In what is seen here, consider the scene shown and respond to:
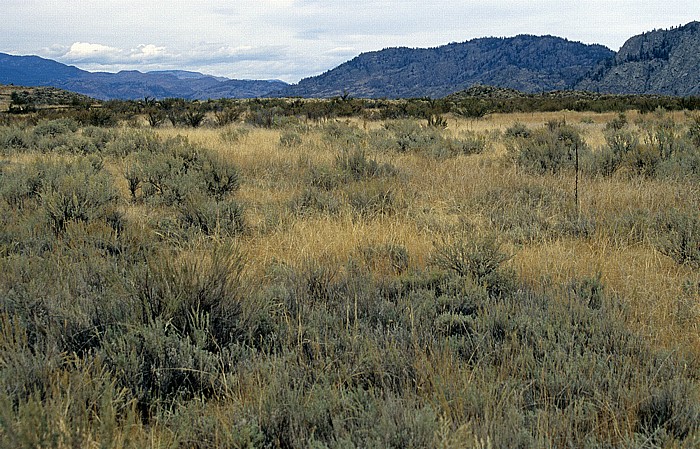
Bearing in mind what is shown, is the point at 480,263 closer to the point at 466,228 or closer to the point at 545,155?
the point at 466,228

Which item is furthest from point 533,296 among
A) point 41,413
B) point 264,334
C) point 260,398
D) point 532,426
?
point 41,413

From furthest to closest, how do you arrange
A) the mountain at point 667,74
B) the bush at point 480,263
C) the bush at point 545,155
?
1. the mountain at point 667,74
2. the bush at point 545,155
3. the bush at point 480,263

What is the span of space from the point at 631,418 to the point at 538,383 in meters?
0.42

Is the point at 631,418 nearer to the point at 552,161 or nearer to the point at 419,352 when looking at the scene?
the point at 419,352

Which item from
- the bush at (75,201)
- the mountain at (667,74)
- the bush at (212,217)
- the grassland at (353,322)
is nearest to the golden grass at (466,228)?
the grassland at (353,322)

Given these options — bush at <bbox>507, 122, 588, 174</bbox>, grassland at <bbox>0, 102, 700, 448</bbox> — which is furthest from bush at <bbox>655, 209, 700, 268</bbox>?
bush at <bbox>507, 122, 588, 174</bbox>

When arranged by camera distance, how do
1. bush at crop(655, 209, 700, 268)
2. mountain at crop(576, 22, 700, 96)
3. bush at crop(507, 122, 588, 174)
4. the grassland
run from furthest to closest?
mountain at crop(576, 22, 700, 96) < bush at crop(507, 122, 588, 174) < bush at crop(655, 209, 700, 268) < the grassland

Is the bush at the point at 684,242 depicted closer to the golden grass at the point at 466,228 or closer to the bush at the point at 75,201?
the golden grass at the point at 466,228

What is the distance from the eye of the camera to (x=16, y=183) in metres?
6.84

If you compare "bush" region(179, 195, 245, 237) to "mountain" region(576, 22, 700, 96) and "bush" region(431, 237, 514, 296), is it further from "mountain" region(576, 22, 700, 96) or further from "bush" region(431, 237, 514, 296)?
"mountain" region(576, 22, 700, 96)

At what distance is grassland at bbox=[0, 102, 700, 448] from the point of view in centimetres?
214

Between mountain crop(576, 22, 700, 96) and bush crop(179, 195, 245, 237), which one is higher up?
mountain crop(576, 22, 700, 96)

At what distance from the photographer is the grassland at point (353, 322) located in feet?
7.03

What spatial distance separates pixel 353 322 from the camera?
127 inches
